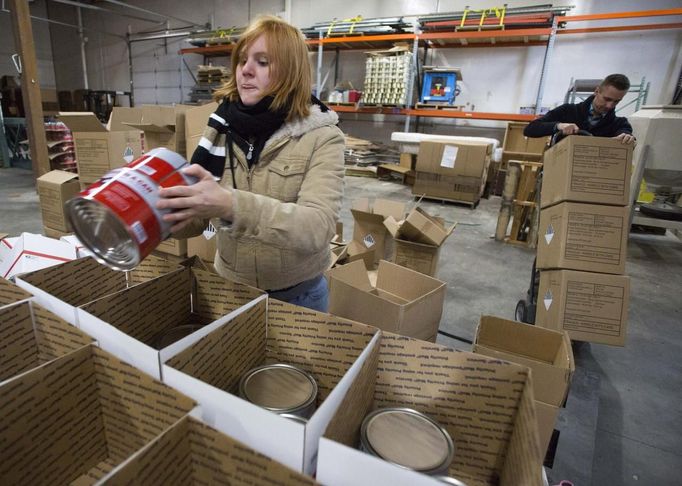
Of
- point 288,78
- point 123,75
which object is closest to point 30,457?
point 288,78

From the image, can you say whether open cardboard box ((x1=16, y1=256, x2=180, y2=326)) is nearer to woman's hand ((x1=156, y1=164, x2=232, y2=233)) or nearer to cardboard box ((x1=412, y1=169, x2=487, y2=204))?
woman's hand ((x1=156, y1=164, x2=232, y2=233))

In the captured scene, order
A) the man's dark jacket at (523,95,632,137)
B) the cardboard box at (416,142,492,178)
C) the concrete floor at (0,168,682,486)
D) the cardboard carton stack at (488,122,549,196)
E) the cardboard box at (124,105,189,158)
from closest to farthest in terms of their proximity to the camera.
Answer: the concrete floor at (0,168,682,486) < the cardboard box at (124,105,189,158) < the man's dark jacket at (523,95,632,137) < the cardboard box at (416,142,492,178) < the cardboard carton stack at (488,122,549,196)

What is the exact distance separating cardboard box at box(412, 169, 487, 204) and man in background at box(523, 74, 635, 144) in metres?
2.89

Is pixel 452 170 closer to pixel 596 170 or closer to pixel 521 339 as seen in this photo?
pixel 596 170

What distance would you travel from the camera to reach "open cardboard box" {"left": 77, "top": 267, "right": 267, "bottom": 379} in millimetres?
710

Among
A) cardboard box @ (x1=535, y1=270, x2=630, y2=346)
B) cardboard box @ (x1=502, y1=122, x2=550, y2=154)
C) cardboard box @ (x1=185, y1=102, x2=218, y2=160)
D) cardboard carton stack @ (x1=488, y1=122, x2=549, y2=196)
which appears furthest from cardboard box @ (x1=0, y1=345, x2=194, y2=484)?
cardboard box @ (x1=502, y1=122, x2=550, y2=154)

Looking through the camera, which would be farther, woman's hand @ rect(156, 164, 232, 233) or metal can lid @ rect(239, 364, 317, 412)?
metal can lid @ rect(239, 364, 317, 412)

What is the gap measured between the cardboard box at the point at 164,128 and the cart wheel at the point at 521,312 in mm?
2143

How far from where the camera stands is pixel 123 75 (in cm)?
1052

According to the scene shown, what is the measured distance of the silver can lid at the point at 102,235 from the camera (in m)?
0.58

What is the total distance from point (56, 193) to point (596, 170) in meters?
3.17

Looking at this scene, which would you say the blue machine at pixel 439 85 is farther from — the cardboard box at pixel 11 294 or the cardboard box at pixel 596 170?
the cardboard box at pixel 11 294

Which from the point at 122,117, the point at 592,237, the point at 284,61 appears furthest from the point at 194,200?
the point at 122,117

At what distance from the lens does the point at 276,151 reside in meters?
1.02
